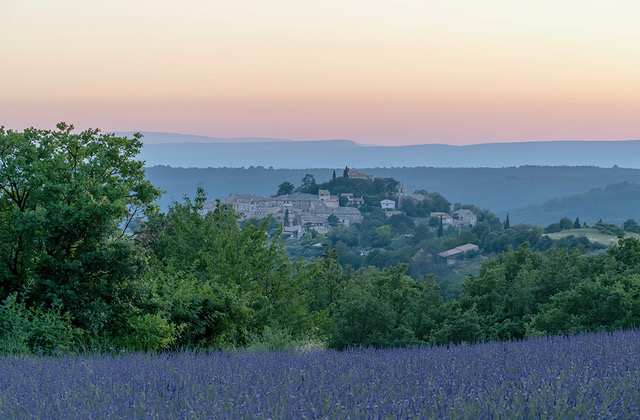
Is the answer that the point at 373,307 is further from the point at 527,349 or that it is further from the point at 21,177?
the point at 527,349

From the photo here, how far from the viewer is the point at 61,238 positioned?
9180 mm

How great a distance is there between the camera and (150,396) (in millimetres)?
3072

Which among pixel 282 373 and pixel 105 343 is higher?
pixel 282 373

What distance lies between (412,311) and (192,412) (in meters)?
21.4

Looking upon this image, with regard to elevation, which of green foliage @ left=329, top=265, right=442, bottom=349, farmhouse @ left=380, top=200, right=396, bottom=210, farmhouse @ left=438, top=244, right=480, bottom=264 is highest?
green foliage @ left=329, top=265, right=442, bottom=349

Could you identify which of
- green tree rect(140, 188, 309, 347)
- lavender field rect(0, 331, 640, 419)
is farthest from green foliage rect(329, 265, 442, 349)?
lavender field rect(0, 331, 640, 419)

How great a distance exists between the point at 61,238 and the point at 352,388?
23.5 feet

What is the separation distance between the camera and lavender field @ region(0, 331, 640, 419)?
258 centimetres

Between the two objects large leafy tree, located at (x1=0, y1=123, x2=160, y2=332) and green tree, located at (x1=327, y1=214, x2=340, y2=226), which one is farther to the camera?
green tree, located at (x1=327, y1=214, x2=340, y2=226)

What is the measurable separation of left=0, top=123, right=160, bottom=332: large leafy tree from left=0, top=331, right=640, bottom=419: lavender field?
464 cm

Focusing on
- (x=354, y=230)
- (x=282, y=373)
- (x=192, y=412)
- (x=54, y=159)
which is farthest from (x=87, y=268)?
(x=354, y=230)

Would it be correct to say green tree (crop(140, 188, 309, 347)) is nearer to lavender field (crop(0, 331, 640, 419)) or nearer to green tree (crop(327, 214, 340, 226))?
lavender field (crop(0, 331, 640, 419))

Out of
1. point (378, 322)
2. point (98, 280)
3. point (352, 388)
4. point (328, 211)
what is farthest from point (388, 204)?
point (352, 388)

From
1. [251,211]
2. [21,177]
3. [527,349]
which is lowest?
[251,211]
